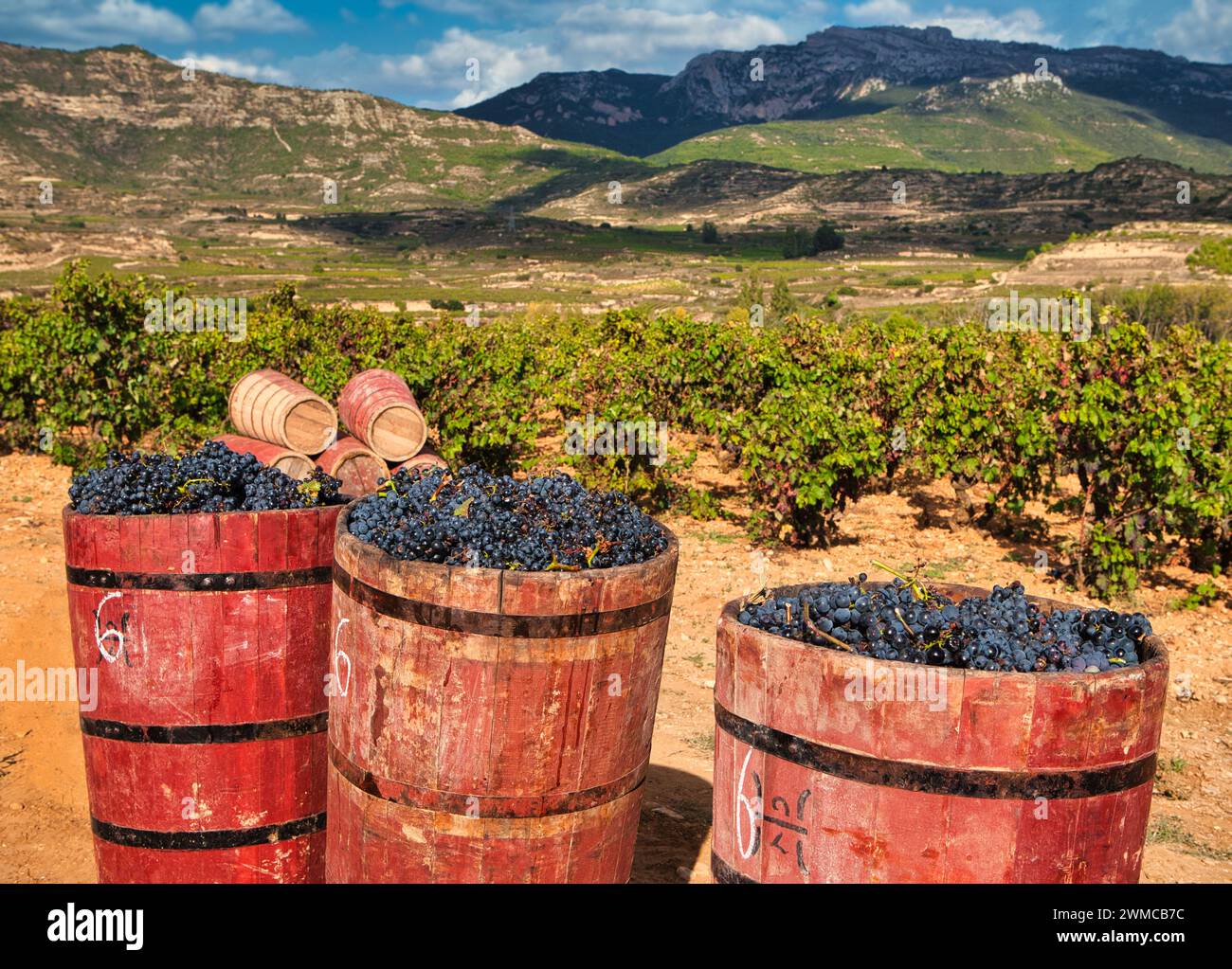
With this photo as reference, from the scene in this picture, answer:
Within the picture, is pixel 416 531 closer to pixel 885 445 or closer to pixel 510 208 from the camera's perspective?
pixel 885 445

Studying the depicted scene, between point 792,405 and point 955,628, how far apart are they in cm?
928

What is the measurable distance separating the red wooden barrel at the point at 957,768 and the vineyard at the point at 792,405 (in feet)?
26.0

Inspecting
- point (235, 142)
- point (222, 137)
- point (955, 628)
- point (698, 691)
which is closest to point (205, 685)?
point (955, 628)

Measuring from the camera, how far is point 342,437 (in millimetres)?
11531

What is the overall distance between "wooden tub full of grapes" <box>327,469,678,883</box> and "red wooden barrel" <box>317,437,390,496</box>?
715 cm

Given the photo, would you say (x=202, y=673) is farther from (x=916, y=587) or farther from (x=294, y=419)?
(x=294, y=419)

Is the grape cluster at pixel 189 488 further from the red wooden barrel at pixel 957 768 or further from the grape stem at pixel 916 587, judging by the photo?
the grape stem at pixel 916 587

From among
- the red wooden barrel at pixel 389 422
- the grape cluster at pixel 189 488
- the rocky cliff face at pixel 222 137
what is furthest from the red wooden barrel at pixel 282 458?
the rocky cliff face at pixel 222 137

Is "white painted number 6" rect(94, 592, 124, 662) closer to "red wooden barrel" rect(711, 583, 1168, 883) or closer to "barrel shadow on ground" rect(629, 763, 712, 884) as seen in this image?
"barrel shadow on ground" rect(629, 763, 712, 884)

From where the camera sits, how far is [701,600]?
10.8m

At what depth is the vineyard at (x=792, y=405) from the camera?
10.8m

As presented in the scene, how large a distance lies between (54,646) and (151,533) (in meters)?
5.29

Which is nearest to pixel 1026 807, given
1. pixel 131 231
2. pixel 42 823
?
pixel 42 823
